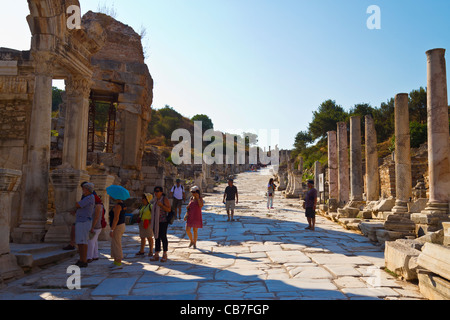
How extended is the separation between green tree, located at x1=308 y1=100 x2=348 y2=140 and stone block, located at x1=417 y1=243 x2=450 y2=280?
54.8 meters

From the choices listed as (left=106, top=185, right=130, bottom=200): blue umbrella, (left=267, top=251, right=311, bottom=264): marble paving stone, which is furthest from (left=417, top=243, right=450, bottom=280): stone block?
(left=106, top=185, right=130, bottom=200): blue umbrella

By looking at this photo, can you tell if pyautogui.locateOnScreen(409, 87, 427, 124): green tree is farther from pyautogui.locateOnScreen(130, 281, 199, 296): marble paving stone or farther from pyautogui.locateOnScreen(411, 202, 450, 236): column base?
pyautogui.locateOnScreen(130, 281, 199, 296): marble paving stone

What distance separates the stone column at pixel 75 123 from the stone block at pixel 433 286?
7785 millimetres

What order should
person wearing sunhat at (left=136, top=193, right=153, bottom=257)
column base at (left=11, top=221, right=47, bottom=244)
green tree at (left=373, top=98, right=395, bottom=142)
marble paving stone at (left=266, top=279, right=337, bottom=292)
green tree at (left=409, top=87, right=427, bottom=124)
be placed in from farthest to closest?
green tree at (left=373, top=98, right=395, bottom=142) → green tree at (left=409, top=87, right=427, bottom=124) → column base at (left=11, top=221, right=47, bottom=244) → person wearing sunhat at (left=136, top=193, right=153, bottom=257) → marble paving stone at (left=266, top=279, right=337, bottom=292)

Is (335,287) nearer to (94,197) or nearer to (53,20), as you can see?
(94,197)

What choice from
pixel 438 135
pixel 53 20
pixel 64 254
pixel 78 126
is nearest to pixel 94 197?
pixel 64 254

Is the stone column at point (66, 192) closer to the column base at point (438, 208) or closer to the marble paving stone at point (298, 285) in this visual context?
the marble paving stone at point (298, 285)

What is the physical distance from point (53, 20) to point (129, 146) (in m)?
8.09

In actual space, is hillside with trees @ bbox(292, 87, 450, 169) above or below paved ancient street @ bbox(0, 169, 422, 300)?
above

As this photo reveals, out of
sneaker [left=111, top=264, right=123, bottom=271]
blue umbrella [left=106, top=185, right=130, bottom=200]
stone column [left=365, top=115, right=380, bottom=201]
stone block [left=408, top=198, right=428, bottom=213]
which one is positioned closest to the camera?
sneaker [left=111, top=264, right=123, bottom=271]

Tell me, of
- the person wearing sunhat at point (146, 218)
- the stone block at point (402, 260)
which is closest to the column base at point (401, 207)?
the stone block at point (402, 260)

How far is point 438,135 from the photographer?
9195 mm

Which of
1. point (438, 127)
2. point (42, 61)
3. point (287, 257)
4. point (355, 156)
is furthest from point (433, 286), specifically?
point (355, 156)

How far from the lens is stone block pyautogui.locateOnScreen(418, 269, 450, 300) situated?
4.18 m
